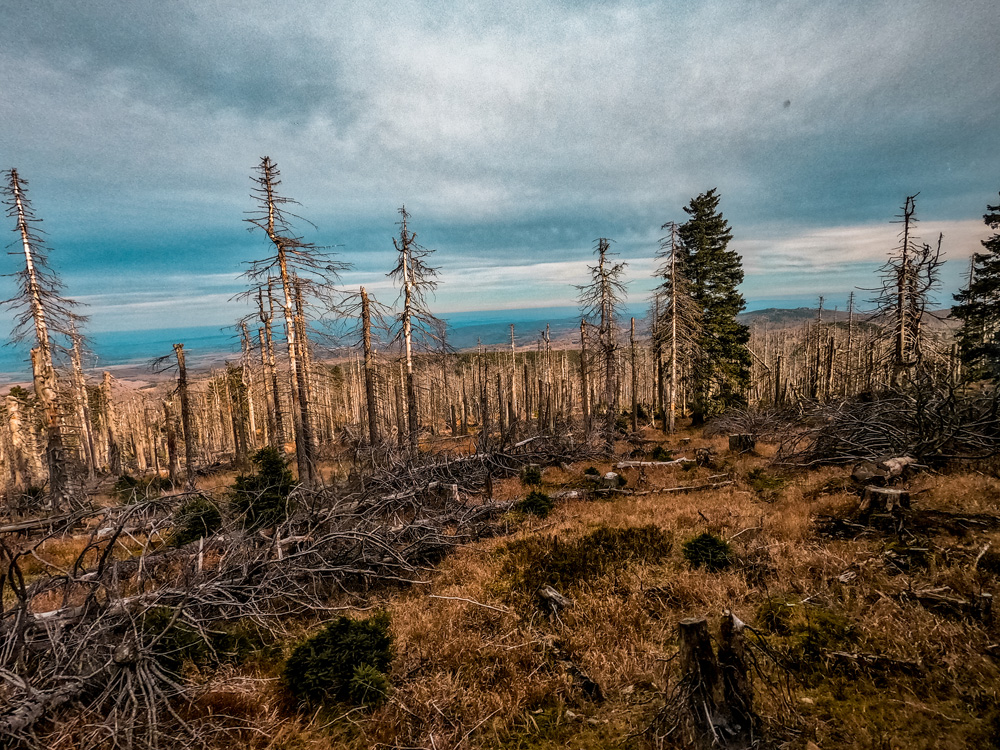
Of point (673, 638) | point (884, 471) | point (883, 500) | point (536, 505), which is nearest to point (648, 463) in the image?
point (536, 505)

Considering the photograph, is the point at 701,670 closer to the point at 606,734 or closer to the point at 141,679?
the point at 606,734

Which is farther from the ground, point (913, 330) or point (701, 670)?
point (913, 330)

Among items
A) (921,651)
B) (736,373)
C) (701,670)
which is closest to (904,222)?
(736,373)

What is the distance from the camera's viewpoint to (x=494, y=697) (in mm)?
4922

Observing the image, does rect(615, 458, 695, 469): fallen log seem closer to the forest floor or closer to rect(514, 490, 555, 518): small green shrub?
rect(514, 490, 555, 518): small green shrub

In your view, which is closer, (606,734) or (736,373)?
(606,734)

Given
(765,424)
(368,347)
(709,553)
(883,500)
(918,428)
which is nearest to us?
(709,553)

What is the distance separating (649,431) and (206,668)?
2832 centimetres

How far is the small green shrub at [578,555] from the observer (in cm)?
772

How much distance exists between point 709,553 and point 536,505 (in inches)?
214

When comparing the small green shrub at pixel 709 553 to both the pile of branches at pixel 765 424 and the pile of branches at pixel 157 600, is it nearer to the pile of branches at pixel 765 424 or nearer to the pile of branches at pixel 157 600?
the pile of branches at pixel 157 600

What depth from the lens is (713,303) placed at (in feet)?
91.2

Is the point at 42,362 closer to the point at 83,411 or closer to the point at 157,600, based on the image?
the point at 157,600

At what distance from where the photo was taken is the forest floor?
14.0 ft
